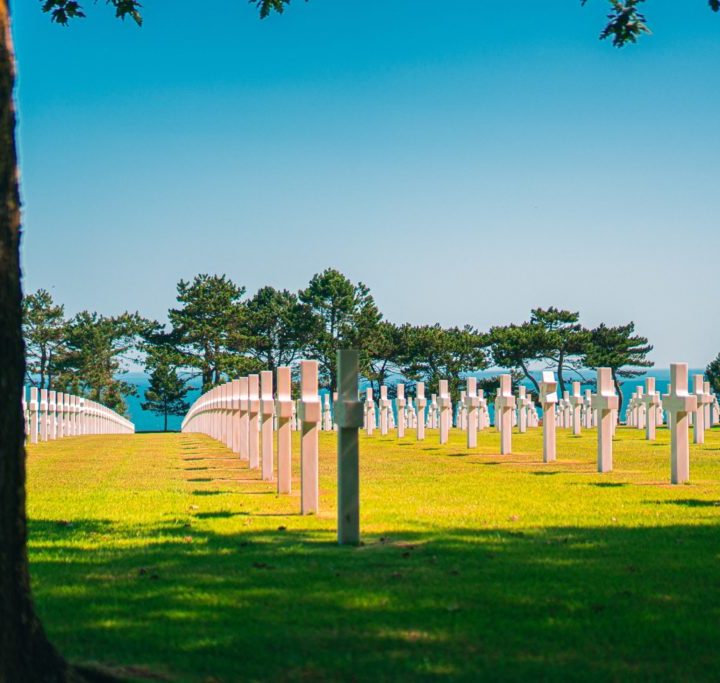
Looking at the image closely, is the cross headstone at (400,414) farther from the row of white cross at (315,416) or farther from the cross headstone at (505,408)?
the cross headstone at (505,408)

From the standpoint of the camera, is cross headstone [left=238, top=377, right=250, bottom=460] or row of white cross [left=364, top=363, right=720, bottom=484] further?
cross headstone [left=238, top=377, right=250, bottom=460]

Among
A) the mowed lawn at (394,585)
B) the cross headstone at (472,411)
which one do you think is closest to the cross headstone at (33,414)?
the cross headstone at (472,411)

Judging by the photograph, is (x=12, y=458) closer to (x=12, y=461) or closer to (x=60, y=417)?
(x=12, y=461)

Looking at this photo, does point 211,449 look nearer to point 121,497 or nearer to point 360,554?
point 121,497

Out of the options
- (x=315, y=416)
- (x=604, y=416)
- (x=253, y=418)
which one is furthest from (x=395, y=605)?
(x=253, y=418)

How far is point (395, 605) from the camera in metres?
6.34

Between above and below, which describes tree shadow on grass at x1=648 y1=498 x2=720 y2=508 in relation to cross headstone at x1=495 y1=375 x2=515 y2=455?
below

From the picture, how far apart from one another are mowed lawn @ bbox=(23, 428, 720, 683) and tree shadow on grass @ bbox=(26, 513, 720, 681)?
0.05 ft

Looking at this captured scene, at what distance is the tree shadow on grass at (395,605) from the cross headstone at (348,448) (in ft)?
0.66

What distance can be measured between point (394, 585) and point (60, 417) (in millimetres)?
38133

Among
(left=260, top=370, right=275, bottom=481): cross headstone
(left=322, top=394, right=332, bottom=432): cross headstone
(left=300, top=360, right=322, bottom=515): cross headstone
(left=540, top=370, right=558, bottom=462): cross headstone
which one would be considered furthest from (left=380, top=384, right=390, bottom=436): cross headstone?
(left=300, top=360, right=322, bottom=515): cross headstone

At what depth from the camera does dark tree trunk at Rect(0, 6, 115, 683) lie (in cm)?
466

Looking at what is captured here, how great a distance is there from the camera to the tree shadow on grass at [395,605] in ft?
16.9

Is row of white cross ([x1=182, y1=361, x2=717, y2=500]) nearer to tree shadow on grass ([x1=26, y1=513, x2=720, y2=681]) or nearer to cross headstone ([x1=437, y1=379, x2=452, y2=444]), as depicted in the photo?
cross headstone ([x1=437, y1=379, x2=452, y2=444])
